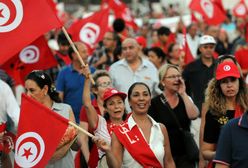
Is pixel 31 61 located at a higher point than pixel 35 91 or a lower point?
higher

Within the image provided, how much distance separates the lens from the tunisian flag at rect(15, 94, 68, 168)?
804 centimetres

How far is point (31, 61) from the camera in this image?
41.2 ft

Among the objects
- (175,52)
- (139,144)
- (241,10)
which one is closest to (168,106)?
(139,144)

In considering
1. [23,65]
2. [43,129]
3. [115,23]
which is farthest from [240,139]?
[115,23]

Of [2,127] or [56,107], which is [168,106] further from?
[2,127]

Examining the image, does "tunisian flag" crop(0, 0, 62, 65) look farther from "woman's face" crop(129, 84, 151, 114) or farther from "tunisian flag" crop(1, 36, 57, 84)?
"tunisian flag" crop(1, 36, 57, 84)

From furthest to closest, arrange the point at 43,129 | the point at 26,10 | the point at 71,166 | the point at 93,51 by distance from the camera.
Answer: the point at 93,51 < the point at 26,10 < the point at 71,166 < the point at 43,129

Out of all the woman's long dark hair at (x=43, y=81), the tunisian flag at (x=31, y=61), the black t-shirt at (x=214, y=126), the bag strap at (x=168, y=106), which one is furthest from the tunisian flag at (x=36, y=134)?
the tunisian flag at (x=31, y=61)

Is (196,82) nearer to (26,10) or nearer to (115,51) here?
(115,51)

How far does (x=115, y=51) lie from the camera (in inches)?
591

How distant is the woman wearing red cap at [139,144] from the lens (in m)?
8.23

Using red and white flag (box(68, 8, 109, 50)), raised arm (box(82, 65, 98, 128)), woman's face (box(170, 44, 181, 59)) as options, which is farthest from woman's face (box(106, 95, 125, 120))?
red and white flag (box(68, 8, 109, 50))

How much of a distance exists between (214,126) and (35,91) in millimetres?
1841

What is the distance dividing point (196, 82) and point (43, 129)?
5.11 meters
